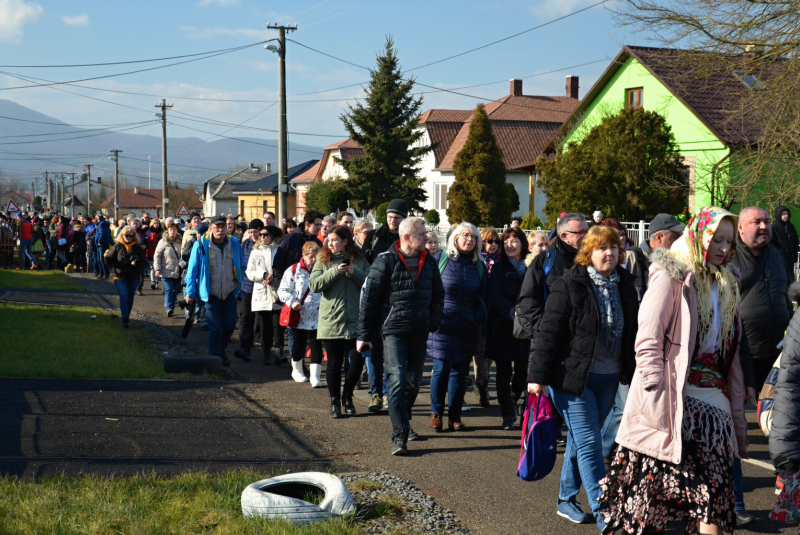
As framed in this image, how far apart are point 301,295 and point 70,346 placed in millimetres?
4228

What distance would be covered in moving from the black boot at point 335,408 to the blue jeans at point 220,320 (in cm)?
318

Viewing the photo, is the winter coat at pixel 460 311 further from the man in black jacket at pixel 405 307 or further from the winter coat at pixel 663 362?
the winter coat at pixel 663 362

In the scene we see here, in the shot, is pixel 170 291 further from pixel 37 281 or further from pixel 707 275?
pixel 707 275

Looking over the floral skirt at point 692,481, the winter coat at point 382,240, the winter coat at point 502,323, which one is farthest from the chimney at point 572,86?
the floral skirt at point 692,481

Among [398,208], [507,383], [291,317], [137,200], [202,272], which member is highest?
[137,200]

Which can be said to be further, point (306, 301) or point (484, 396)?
point (306, 301)

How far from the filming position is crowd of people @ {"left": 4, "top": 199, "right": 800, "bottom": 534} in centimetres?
438

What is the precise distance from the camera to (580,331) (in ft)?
17.4

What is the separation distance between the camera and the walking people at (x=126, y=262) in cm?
1462

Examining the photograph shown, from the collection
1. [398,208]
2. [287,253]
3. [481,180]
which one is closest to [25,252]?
[481,180]

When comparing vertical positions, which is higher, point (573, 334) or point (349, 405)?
point (573, 334)

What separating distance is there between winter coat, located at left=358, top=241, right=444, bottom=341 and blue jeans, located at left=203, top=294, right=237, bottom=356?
4.07m

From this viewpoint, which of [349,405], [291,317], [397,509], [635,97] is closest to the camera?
[397,509]

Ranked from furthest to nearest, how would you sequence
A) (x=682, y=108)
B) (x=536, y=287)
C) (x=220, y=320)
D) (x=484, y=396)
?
(x=682, y=108) → (x=220, y=320) → (x=484, y=396) → (x=536, y=287)
